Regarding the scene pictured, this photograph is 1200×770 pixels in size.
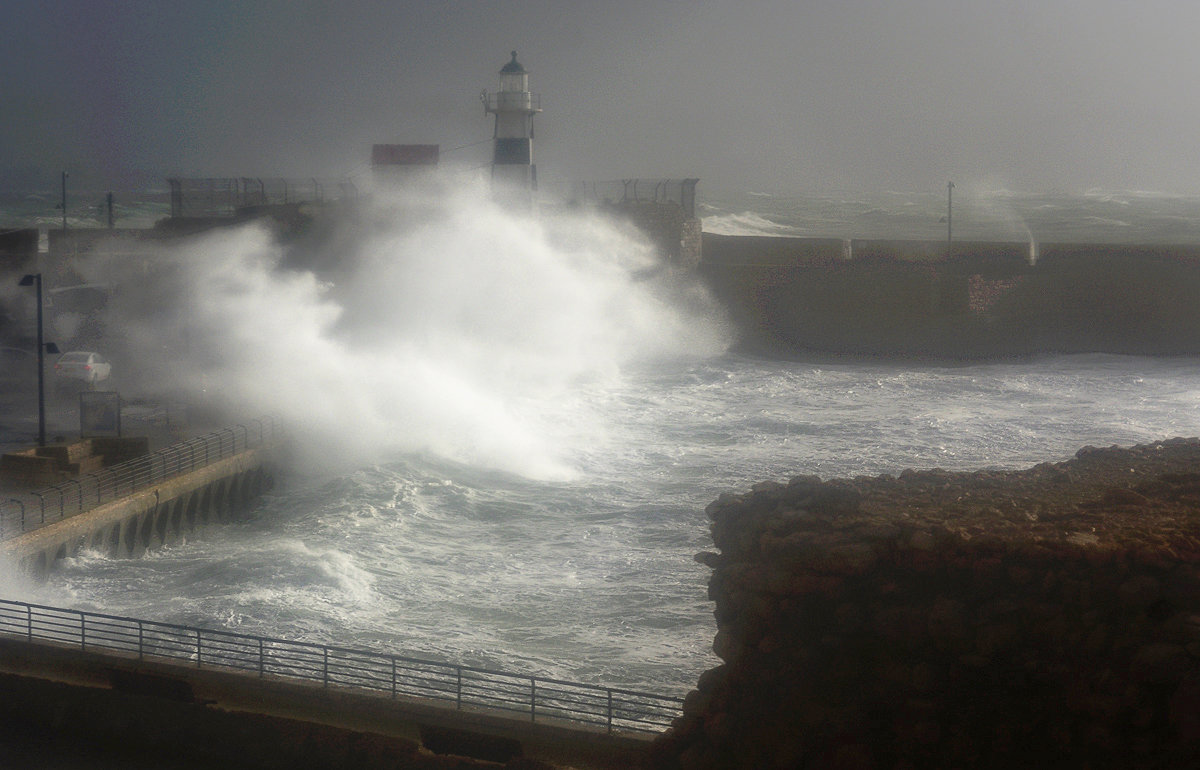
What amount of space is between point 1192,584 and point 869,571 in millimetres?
1281

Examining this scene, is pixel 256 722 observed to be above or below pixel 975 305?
below

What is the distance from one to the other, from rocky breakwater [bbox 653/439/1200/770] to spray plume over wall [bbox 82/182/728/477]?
35.8ft

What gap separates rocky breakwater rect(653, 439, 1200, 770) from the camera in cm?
438

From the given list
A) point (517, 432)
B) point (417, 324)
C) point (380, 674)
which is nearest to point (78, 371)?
point (517, 432)

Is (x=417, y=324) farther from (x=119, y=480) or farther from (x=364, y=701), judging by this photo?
(x=364, y=701)

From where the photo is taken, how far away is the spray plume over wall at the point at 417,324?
726 inches

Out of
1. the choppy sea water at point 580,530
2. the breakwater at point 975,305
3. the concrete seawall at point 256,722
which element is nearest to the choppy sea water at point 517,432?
the choppy sea water at point 580,530

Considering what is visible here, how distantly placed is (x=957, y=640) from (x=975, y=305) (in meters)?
26.7

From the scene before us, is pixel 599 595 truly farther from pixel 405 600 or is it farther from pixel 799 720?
pixel 799 720

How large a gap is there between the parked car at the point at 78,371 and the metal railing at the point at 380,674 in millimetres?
11520

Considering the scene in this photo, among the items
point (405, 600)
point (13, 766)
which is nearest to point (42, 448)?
point (405, 600)

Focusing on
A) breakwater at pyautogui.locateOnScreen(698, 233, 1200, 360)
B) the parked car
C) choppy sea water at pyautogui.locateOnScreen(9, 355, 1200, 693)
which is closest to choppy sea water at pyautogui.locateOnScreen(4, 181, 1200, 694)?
choppy sea water at pyautogui.locateOnScreen(9, 355, 1200, 693)

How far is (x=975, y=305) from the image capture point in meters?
29.7

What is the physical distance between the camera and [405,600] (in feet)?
34.3
